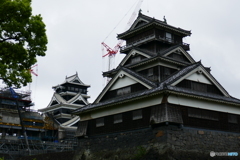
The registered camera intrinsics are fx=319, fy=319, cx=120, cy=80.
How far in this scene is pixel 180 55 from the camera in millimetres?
35594

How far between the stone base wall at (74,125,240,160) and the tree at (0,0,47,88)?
12685 millimetres

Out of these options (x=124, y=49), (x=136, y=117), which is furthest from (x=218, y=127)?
(x=124, y=49)

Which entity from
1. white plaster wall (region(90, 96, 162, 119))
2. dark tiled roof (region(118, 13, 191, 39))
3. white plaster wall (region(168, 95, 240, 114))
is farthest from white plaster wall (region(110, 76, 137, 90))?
dark tiled roof (region(118, 13, 191, 39))

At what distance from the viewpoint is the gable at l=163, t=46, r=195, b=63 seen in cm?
3456

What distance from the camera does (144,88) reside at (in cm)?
3070

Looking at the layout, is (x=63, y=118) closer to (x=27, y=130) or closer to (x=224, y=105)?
(x=27, y=130)

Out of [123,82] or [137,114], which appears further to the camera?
[123,82]

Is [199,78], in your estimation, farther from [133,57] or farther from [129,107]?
[133,57]

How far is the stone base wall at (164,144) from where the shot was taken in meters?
26.5

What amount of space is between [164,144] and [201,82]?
8794mm

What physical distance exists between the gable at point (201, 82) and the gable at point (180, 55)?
12.7 feet

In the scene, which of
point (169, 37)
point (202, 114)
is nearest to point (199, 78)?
point (202, 114)

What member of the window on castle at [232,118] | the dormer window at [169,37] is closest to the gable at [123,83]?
the dormer window at [169,37]

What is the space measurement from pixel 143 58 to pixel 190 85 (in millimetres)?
6508
